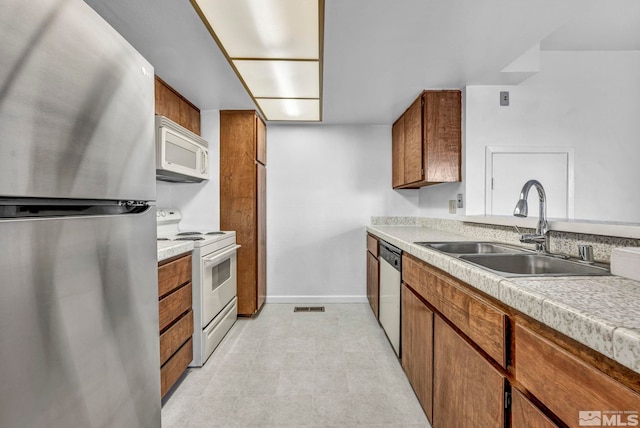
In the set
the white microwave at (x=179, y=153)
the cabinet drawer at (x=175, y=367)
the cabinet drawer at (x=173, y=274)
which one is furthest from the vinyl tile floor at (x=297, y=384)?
the white microwave at (x=179, y=153)

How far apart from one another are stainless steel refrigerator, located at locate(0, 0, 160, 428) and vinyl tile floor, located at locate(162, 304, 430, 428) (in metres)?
0.74

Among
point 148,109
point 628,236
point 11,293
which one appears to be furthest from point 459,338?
point 148,109

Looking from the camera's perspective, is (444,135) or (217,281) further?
(444,135)

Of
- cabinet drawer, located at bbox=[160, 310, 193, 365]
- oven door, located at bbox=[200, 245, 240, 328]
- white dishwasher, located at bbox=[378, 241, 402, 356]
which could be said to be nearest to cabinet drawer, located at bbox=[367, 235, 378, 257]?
white dishwasher, located at bbox=[378, 241, 402, 356]

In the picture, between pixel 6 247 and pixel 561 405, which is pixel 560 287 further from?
pixel 6 247

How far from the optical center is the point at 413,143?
271 centimetres

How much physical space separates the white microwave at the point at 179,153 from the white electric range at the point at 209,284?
18.9 inches

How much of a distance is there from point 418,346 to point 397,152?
221 cm

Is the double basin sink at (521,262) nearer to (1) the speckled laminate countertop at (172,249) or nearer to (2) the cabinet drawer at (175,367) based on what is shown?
(1) the speckled laminate countertop at (172,249)

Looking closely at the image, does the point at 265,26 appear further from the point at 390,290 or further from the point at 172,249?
the point at 390,290

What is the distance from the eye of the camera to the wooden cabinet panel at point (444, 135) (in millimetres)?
2439

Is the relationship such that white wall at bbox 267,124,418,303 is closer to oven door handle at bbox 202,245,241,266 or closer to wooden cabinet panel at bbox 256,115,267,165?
wooden cabinet panel at bbox 256,115,267,165

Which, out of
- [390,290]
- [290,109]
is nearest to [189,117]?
[290,109]

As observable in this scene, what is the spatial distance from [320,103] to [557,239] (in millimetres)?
2097
